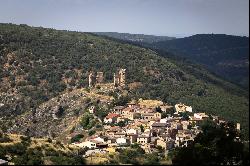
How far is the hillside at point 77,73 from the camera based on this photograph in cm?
8788

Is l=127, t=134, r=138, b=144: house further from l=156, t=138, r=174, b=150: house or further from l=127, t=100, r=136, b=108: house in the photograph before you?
l=127, t=100, r=136, b=108: house

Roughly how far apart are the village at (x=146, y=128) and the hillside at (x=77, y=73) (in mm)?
8429

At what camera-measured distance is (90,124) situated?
67688 mm

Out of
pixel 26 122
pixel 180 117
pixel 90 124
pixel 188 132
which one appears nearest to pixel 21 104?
pixel 26 122

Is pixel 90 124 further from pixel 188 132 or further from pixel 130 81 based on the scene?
pixel 130 81

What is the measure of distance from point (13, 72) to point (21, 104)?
12469mm

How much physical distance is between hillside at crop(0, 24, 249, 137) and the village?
27.7ft

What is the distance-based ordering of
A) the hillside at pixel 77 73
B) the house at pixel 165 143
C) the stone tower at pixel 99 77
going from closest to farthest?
the house at pixel 165 143 → the hillside at pixel 77 73 → the stone tower at pixel 99 77

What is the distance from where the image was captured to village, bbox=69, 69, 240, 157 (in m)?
54.3

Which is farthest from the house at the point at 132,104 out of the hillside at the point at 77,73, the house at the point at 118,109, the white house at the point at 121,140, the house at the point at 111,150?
the house at the point at 111,150

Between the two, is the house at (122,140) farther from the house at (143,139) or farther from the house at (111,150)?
the house at (111,150)

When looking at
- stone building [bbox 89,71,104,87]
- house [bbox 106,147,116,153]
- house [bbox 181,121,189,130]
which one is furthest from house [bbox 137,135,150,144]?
stone building [bbox 89,71,104,87]

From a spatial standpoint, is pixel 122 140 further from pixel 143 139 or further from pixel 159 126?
pixel 159 126

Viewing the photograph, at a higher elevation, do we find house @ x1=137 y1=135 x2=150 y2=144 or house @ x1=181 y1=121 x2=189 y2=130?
house @ x1=181 y1=121 x2=189 y2=130
